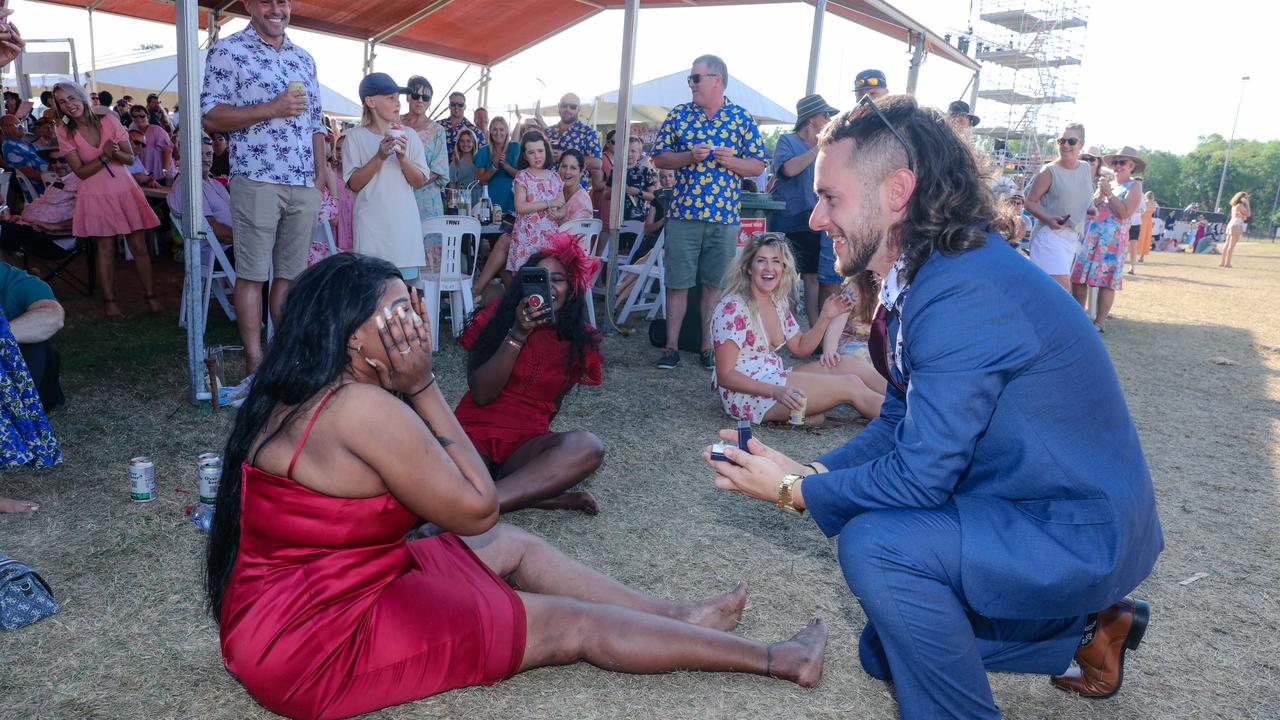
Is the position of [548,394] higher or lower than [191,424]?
higher

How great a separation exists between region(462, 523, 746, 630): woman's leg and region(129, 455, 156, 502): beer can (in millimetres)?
1774

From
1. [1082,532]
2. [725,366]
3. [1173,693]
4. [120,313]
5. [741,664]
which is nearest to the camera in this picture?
[1082,532]

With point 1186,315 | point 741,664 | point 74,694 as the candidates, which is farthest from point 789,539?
point 1186,315

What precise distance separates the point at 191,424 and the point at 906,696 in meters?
3.86

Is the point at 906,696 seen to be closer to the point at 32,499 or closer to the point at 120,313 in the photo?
the point at 32,499

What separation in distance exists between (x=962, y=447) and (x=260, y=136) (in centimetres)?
420

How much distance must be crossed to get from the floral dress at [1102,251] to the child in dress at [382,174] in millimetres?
6885

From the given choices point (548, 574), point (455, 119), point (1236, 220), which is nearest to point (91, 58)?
point (455, 119)

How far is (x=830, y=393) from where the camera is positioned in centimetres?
470

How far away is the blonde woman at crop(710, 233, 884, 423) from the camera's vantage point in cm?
461

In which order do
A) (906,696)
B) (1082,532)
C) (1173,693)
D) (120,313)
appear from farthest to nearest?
(120,313), (1173,693), (906,696), (1082,532)

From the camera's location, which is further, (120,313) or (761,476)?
(120,313)

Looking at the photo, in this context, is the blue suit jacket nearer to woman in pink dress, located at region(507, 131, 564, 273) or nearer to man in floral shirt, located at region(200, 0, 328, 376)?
man in floral shirt, located at region(200, 0, 328, 376)

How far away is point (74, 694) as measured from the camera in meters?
2.10
